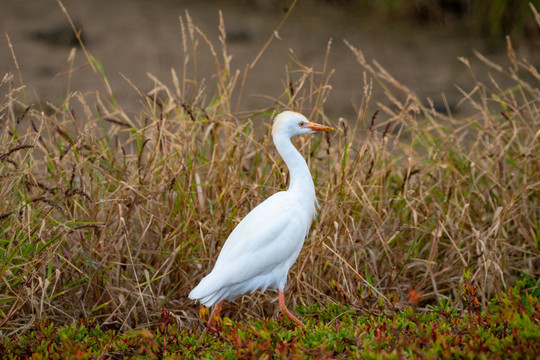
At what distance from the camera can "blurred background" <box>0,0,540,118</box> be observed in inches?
286

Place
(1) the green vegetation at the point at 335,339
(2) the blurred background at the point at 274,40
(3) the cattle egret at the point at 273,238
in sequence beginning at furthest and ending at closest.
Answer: (2) the blurred background at the point at 274,40, (3) the cattle egret at the point at 273,238, (1) the green vegetation at the point at 335,339

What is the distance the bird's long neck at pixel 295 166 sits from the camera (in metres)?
2.99

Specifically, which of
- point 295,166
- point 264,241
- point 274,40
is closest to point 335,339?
point 264,241

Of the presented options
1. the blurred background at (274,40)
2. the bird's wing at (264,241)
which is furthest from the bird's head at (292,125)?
the blurred background at (274,40)

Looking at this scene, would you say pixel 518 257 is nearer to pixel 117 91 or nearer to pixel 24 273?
pixel 24 273

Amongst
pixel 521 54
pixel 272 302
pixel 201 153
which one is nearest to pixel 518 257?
pixel 272 302

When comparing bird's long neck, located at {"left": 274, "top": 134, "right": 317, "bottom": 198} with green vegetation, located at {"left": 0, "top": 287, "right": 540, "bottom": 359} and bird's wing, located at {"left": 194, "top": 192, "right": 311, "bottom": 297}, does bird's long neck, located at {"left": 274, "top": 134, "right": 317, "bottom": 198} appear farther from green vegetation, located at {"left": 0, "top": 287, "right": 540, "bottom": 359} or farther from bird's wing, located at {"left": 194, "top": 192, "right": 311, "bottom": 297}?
green vegetation, located at {"left": 0, "top": 287, "right": 540, "bottom": 359}

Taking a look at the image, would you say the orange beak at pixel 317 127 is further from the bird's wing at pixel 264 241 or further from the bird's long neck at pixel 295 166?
the bird's wing at pixel 264 241

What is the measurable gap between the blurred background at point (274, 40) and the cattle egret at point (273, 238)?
158 inches

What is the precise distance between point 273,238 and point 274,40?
5.27 m

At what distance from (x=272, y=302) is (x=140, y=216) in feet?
2.49

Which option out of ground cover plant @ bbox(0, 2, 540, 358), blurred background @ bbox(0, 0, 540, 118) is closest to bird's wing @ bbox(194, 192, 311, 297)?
ground cover plant @ bbox(0, 2, 540, 358)

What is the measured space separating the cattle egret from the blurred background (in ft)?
13.2

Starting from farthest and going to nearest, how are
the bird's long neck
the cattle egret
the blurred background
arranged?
the blurred background → the bird's long neck → the cattle egret
